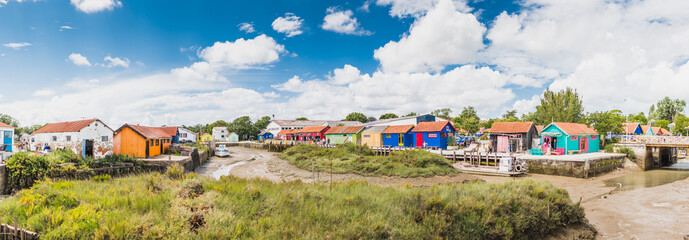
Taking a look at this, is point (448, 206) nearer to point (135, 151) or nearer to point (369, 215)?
point (369, 215)

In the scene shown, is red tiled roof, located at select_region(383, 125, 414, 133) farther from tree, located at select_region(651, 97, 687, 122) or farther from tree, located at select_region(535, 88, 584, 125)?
tree, located at select_region(651, 97, 687, 122)

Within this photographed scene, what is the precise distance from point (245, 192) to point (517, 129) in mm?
30941

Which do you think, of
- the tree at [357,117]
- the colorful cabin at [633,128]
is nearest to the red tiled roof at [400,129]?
the colorful cabin at [633,128]

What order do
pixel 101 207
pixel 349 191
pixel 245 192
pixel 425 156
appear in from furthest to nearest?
pixel 425 156 → pixel 349 191 → pixel 245 192 → pixel 101 207

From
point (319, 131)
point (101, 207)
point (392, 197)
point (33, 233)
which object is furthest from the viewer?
point (319, 131)

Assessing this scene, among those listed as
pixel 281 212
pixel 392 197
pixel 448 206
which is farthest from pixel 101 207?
pixel 448 206

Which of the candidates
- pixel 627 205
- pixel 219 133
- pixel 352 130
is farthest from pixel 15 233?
pixel 219 133

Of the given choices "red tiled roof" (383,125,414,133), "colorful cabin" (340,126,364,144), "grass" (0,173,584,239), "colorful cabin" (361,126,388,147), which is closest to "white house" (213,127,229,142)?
"colorful cabin" (340,126,364,144)

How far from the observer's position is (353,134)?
47312 millimetres

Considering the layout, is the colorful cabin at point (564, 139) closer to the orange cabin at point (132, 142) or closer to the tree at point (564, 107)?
the tree at point (564, 107)

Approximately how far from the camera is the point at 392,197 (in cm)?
977

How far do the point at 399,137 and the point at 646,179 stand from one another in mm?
21707

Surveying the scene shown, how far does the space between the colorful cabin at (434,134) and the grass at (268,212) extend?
2457 cm

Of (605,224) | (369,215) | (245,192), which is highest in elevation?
(245,192)
